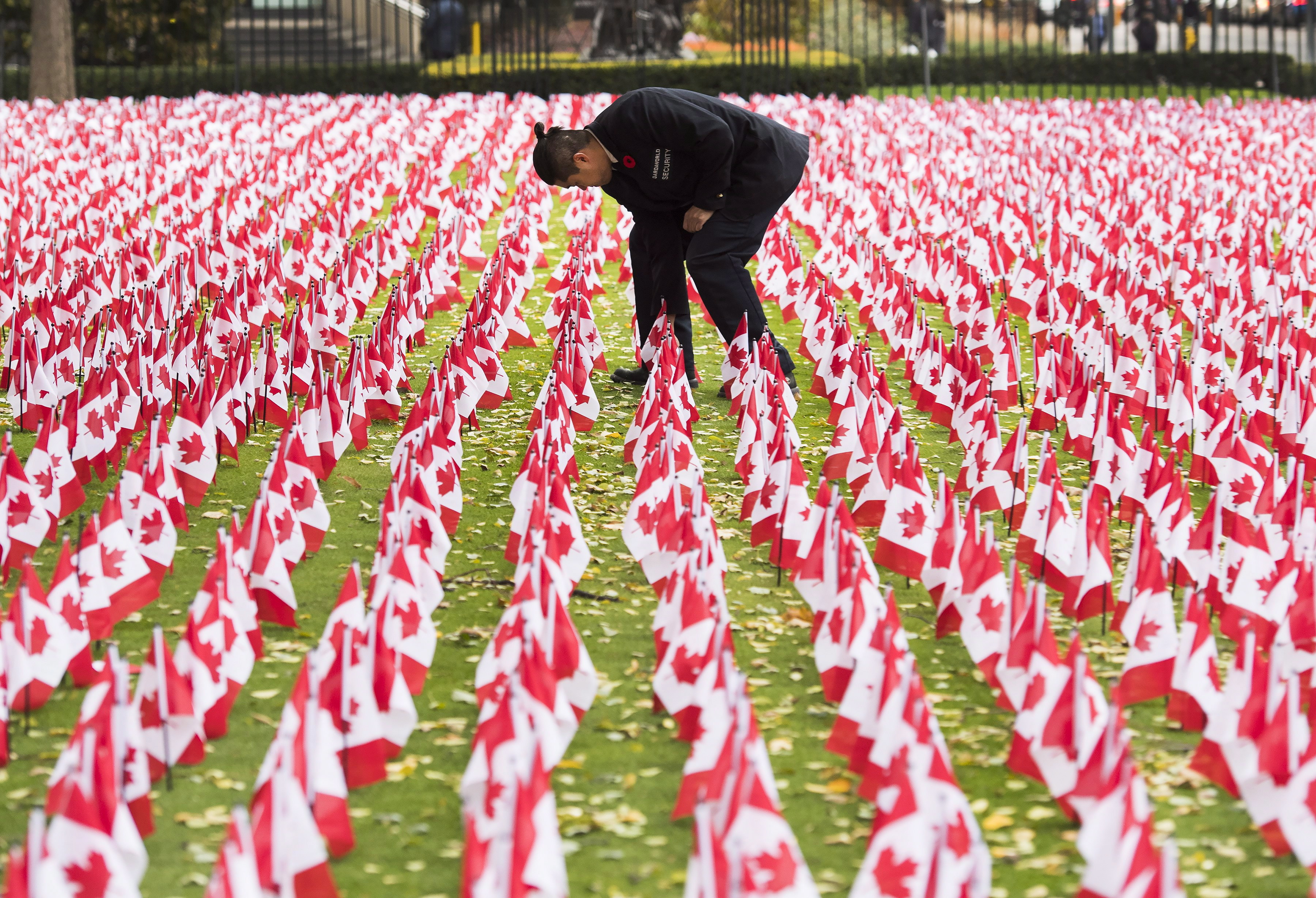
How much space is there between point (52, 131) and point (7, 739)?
15.2 m

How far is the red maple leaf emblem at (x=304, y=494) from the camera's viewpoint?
Result: 19.4 ft

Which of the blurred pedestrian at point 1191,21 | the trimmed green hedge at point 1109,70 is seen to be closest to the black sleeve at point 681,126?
the trimmed green hedge at point 1109,70

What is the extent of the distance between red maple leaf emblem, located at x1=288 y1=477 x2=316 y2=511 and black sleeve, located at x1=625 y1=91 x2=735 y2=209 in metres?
2.41

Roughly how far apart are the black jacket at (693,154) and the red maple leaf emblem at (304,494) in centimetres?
220

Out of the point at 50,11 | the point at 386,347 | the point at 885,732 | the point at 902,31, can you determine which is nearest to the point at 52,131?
the point at 50,11

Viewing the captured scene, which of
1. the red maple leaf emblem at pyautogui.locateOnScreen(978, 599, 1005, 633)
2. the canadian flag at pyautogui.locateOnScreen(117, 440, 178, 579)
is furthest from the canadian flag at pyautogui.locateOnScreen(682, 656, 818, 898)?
the canadian flag at pyautogui.locateOnScreen(117, 440, 178, 579)

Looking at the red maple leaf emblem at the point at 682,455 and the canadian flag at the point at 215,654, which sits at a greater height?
the red maple leaf emblem at the point at 682,455

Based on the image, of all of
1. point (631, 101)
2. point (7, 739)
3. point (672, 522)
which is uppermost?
point (631, 101)

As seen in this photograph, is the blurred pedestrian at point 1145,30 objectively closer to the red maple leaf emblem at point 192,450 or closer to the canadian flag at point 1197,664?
Result: the red maple leaf emblem at point 192,450

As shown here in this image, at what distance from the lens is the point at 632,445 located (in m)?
7.22

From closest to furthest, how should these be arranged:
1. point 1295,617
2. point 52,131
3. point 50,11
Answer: point 1295,617 < point 52,131 < point 50,11

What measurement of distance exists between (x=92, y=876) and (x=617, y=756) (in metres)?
1.60

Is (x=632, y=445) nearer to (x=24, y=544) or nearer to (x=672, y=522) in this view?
(x=672, y=522)

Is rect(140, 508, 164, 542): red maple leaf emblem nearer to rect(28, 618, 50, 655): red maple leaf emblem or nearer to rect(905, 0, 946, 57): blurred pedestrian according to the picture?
rect(28, 618, 50, 655): red maple leaf emblem
